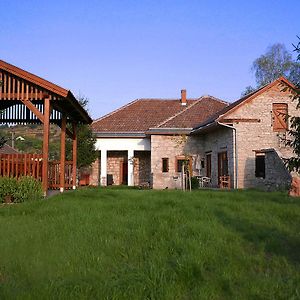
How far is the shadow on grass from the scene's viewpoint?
19.6 feet

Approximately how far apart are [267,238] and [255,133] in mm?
14503

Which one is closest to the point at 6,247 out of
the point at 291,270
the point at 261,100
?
the point at 291,270

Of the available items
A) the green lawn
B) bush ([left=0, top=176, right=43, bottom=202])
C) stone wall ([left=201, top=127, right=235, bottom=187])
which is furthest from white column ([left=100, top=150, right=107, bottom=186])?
the green lawn

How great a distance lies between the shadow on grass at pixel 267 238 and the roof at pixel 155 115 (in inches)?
686

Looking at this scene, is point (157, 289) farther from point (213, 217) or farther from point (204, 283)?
point (213, 217)

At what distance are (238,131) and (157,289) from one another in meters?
16.6

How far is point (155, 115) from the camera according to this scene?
96.1 feet

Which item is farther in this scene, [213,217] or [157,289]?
[213,217]

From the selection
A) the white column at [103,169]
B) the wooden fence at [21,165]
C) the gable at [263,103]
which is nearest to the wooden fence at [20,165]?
the wooden fence at [21,165]

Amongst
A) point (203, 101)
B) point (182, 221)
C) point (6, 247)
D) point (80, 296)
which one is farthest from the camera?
point (203, 101)

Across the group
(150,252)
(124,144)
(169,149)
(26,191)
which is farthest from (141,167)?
(150,252)

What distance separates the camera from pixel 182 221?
7375 mm

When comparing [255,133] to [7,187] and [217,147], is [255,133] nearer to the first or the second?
[217,147]

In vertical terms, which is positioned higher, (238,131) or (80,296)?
(238,131)
